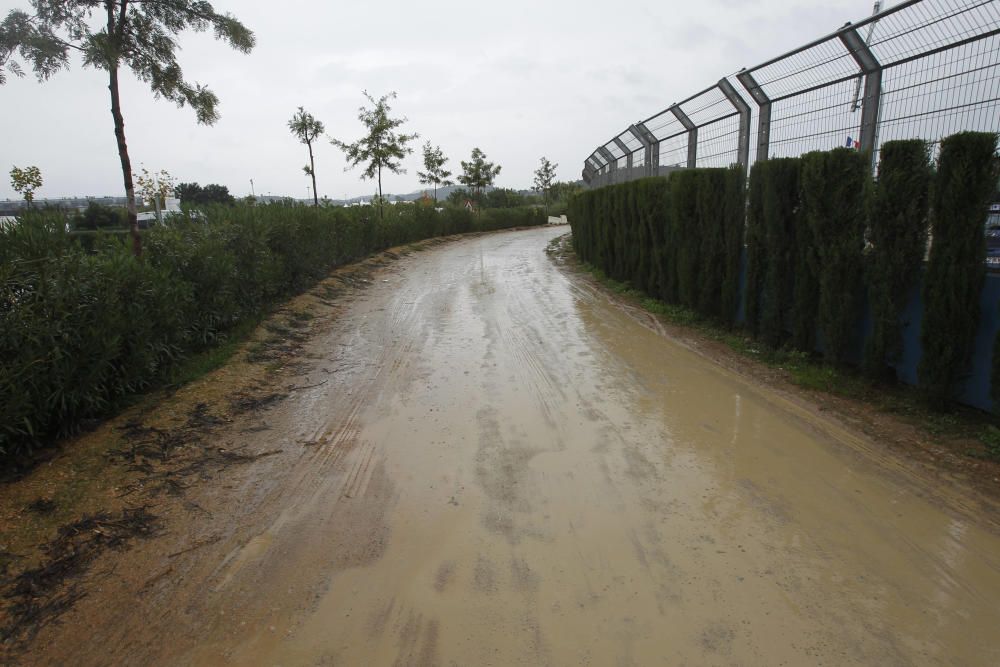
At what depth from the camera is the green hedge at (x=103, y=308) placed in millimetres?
3549

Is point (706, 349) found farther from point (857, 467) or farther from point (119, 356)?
point (119, 356)

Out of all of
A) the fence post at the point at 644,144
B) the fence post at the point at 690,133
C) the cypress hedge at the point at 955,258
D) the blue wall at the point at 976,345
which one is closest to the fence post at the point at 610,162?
the fence post at the point at 644,144

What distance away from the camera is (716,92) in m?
8.16

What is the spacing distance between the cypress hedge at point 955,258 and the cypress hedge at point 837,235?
78 cm

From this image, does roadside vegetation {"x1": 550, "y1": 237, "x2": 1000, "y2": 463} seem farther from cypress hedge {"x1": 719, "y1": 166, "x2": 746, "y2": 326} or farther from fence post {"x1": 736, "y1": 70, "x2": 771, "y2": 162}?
fence post {"x1": 736, "y1": 70, "x2": 771, "y2": 162}

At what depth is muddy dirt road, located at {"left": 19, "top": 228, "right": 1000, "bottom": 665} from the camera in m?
2.30

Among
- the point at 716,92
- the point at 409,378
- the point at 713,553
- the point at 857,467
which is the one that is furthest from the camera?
the point at 716,92

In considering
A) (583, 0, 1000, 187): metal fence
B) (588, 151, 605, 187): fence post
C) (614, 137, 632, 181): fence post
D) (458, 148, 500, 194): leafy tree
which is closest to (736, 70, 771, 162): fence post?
(583, 0, 1000, 187): metal fence

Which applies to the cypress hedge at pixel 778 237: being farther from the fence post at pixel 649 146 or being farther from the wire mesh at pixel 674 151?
the fence post at pixel 649 146

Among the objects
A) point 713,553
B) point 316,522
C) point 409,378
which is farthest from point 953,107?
point 316,522

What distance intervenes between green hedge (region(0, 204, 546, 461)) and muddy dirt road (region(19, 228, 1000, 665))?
1.12 m

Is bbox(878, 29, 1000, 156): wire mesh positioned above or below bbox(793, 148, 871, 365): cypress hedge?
above

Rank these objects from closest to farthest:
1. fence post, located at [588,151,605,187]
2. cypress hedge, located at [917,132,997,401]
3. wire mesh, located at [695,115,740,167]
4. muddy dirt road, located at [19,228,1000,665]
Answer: muddy dirt road, located at [19,228,1000,665], cypress hedge, located at [917,132,997,401], wire mesh, located at [695,115,740,167], fence post, located at [588,151,605,187]

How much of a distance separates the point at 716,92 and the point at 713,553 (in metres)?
7.27
